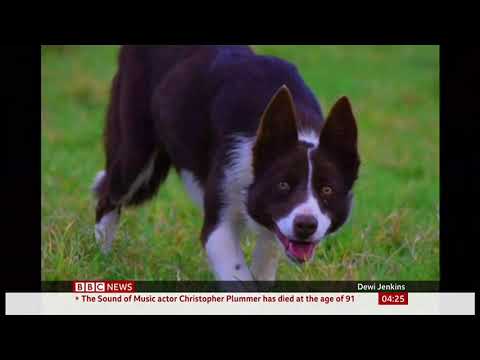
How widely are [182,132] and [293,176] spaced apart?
3.61ft

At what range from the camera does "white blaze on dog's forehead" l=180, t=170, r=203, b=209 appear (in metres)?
5.82

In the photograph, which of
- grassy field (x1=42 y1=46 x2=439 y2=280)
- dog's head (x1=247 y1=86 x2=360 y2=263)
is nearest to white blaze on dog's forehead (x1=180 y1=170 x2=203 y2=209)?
grassy field (x1=42 y1=46 x2=439 y2=280)

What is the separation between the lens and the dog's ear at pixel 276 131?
492 cm

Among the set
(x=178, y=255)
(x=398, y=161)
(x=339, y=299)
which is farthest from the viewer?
(x=398, y=161)

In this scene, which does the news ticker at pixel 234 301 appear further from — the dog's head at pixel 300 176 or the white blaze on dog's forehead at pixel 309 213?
the white blaze on dog's forehead at pixel 309 213

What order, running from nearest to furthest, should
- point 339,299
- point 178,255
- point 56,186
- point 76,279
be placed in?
point 339,299 → point 76,279 → point 178,255 → point 56,186

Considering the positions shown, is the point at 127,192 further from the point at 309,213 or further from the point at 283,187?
the point at 309,213

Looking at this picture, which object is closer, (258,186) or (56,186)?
(258,186)

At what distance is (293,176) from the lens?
486cm

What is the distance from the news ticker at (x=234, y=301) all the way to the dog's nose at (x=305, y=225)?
1.59 ft

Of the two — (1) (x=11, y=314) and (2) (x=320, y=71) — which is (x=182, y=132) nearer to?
(1) (x=11, y=314)

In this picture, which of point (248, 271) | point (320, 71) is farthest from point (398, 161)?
point (248, 271)

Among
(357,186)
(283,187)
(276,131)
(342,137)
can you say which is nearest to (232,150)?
(276,131)

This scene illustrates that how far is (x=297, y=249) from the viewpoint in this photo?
497cm
